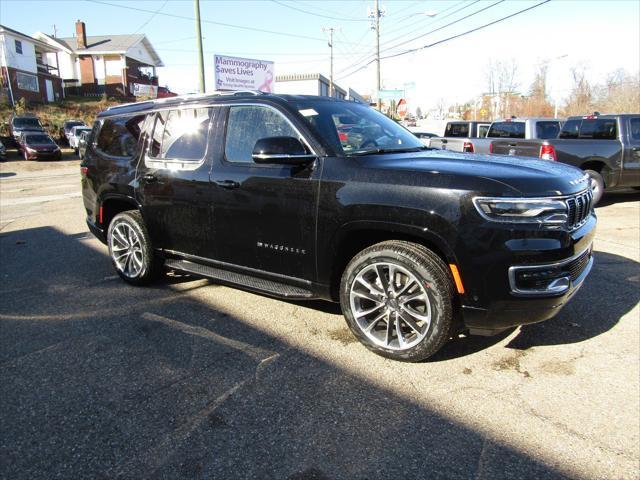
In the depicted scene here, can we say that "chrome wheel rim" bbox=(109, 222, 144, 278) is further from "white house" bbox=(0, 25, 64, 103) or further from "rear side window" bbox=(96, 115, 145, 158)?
"white house" bbox=(0, 25, 64, 103)

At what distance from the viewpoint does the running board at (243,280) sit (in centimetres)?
372

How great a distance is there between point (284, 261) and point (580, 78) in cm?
5911

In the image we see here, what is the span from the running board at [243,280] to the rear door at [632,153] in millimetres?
8336

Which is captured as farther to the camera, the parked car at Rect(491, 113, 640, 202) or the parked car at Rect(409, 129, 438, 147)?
the parked car at Rect(491, 113, 640, 202)

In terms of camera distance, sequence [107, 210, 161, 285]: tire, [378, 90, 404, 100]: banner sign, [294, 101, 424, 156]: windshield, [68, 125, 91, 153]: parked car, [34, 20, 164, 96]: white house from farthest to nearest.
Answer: [34, 20, 164, 96]: white house
[378, 90, 404, 100]: banner sign
[68, 125, 91, 153]: parked car
[107, 210, 161, 285]: tire
[294, 101, 424, 156]: windshield

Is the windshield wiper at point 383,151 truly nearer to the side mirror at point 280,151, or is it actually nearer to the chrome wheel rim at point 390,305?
the side mirror at point 280,151

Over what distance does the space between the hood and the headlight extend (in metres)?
0.05

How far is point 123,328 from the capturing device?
394 cm

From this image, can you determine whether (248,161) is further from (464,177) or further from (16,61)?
(16,61)

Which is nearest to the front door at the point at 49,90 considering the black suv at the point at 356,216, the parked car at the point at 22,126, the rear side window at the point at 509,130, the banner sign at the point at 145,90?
the banner sign at the point at 145,90

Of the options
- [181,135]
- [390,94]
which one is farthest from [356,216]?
[390,94]

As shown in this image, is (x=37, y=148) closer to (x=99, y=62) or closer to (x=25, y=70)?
(x=25, y=70)

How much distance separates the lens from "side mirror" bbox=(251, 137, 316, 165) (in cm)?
338

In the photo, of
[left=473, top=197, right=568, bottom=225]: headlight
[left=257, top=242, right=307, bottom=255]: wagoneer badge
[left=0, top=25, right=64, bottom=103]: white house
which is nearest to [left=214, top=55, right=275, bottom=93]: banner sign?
[left=257, top=242, right=307, bottom=255]: wagoneer badge
